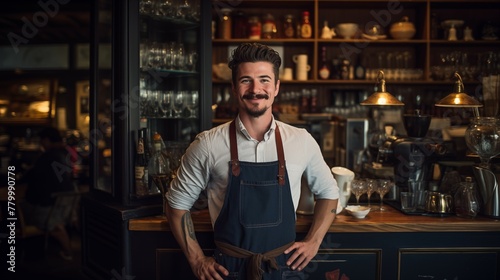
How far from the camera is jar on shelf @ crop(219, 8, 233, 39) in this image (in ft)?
16.3

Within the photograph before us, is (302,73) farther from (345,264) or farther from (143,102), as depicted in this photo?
(345,264)

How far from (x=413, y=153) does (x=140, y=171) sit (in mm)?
1516

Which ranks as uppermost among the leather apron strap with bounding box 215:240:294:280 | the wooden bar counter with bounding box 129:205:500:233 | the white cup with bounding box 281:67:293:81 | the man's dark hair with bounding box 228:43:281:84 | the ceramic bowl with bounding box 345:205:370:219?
the white cup with bounding box 281:67:293:81

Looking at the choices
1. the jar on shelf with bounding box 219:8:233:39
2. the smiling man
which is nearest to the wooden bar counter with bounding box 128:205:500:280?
the smiling man

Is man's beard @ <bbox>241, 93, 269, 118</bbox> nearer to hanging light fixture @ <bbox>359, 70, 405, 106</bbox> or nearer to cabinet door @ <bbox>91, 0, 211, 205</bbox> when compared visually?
cabinet door @ <bbox>91, 0, 211, 205</bbox>

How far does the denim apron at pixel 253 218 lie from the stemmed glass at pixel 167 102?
1186 mm

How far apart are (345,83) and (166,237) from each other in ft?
9.92

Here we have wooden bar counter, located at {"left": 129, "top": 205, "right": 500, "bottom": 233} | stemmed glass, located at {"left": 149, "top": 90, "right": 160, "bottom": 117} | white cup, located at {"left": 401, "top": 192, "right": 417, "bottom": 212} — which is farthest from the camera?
stemmed glass, located at {"left": 149, "top": 90, "right": 160, "bottom": 117}

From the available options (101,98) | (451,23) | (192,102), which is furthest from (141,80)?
(451,23)

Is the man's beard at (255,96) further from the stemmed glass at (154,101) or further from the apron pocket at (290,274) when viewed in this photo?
the stemmed glass at (154,101)

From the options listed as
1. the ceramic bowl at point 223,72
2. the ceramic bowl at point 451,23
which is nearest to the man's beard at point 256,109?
the ceramic bowl at point 223,72

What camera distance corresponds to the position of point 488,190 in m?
2.61

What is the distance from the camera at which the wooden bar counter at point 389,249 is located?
2.50 metres

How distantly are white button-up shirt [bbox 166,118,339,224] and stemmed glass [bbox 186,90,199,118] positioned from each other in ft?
3.67
